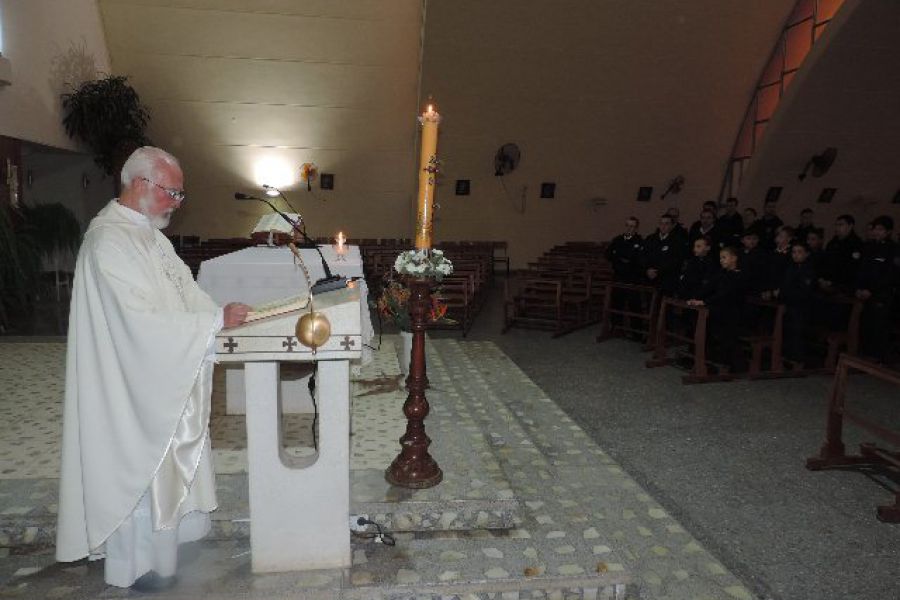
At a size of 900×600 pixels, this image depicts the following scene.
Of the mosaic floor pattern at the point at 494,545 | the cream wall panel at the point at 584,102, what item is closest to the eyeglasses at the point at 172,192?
→ the mosaic floor pattern at the point at 494,545

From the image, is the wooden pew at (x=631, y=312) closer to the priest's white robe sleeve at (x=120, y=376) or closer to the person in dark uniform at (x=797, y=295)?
the person in dark uniform at (x=797, y=295)

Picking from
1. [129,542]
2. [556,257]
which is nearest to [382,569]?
[129,542]

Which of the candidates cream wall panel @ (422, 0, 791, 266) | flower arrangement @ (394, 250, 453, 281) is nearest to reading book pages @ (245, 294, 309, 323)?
flower arrangement @ (394, 250, 453, 281)

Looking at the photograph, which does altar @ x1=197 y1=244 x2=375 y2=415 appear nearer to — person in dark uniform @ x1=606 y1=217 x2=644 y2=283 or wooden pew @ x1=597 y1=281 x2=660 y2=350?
wooden pew @ x1=597 y1=281 x2=660 y2=350

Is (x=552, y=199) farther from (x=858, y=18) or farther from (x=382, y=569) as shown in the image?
(x=382, y=569)

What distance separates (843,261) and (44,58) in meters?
11.2

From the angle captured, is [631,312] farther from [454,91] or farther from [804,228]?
[454,91]

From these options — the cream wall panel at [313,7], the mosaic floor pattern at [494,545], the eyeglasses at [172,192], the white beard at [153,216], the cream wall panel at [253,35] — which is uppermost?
the cream wall panel at [313,7]

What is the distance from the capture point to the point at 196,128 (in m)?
13.2

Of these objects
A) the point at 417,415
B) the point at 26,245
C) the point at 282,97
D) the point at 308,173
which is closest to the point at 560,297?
the point at 417,415

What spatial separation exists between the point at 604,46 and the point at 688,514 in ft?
35.0

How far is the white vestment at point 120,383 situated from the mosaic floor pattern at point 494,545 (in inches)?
17.2

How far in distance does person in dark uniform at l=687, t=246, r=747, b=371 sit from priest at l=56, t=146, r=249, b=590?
5.25 meters

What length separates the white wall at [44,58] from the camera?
835cm
